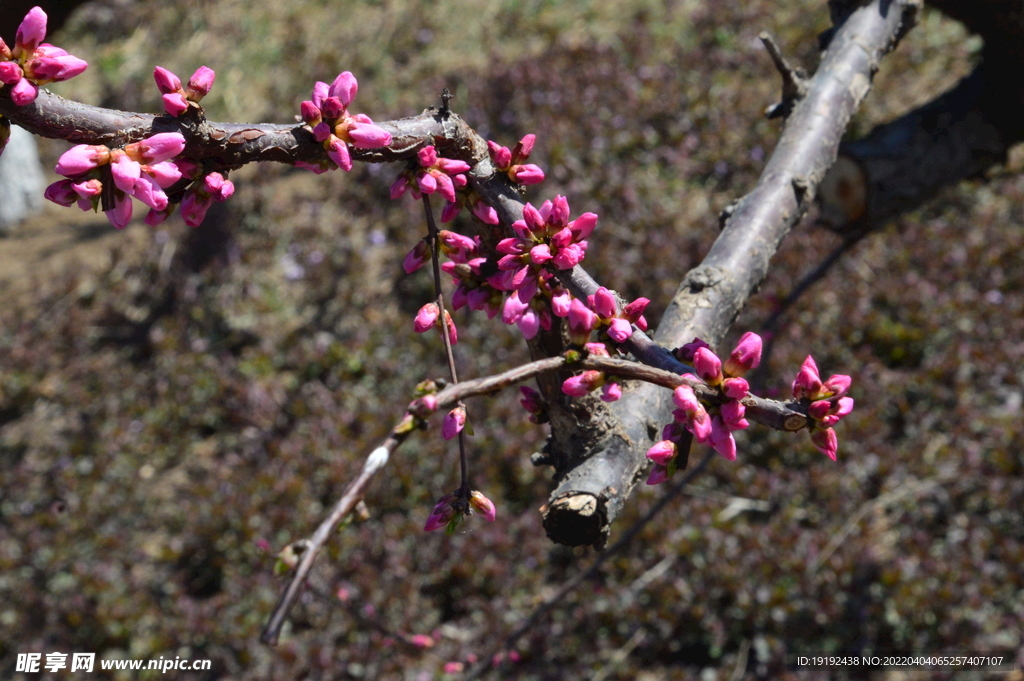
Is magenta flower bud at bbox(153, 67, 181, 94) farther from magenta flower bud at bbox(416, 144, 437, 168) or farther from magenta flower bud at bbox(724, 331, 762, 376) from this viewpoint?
magenta flower bud at bbox(724, 331, 762, 376)

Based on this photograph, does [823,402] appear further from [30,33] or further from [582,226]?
[30,33]

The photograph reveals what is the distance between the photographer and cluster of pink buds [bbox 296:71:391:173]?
34.2 inches

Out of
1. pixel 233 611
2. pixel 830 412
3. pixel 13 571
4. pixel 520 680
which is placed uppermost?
pixel 830 412

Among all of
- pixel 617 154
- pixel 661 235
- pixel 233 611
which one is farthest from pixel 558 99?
pixel 233 611

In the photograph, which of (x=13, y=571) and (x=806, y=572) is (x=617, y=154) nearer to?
(x=806, y=572)

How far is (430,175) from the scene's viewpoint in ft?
3.10

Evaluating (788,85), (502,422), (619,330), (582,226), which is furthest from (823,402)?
(502,422)

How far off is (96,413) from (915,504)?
3961 millimetres

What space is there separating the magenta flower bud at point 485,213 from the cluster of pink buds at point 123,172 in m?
0.38

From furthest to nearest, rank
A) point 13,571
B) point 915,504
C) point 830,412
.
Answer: point 13,571
point 915,504
point 830,412

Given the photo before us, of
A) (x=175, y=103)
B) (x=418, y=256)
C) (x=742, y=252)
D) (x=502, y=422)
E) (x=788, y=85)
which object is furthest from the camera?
(x=502, y=422)

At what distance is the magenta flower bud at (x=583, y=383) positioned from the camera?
2.83 ft

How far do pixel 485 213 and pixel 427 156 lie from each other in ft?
0.40

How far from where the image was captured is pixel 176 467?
3975mm
